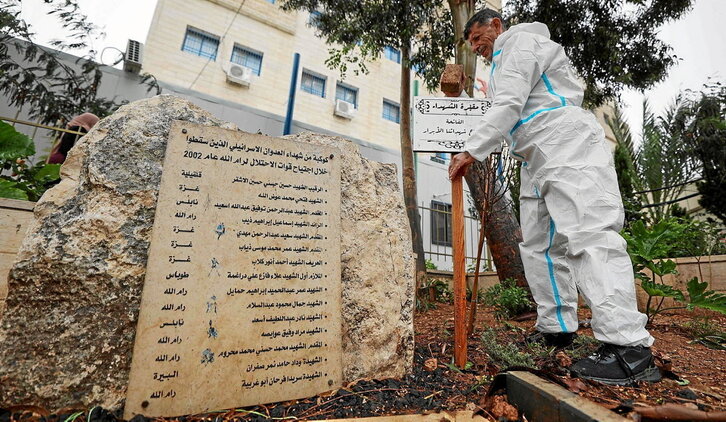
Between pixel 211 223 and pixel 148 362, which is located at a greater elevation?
pixel 211 223

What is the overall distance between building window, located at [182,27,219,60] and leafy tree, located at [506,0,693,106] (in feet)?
27.6

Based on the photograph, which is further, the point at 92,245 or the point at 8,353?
the point at 92,245

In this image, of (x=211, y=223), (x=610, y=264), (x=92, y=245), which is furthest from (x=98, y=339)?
(x=610, y=264)

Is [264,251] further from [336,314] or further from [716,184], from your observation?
[716,184]

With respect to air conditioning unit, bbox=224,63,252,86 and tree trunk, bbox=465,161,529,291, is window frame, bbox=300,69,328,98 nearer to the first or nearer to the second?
air conditioning unit, bbox=224,63,252,86

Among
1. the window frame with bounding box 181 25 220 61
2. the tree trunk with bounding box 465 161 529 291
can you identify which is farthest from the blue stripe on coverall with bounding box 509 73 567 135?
the window frame with bounding box 181 25 220 61

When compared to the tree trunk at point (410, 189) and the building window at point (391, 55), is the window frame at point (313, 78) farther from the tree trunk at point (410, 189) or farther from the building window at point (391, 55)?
the tree trunk at point (410, 189)

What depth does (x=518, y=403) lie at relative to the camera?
1.38m

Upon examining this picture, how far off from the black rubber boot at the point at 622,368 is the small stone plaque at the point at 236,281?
119cm

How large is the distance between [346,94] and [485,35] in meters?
10.7

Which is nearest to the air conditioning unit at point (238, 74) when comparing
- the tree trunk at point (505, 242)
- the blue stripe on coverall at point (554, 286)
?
the tree trunk at point (505, 242)

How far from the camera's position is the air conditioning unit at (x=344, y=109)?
11711 millimetres

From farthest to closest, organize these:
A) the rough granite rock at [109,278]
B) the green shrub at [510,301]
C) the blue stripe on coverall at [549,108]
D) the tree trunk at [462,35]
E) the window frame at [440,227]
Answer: the window frame at [440,227], the tree trunk at [462,35], the green shrub at [510,301], the blue stripe on coverall at [549,108], the rough granite rock at [109,278]

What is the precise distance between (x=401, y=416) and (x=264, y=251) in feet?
2.98
